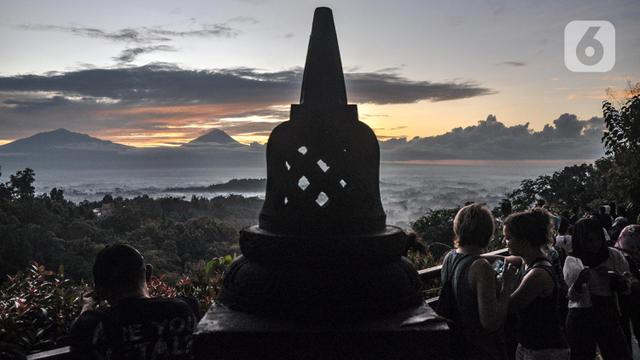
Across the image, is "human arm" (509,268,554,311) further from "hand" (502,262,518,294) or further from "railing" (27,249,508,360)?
"railing" (27,249,508,360)

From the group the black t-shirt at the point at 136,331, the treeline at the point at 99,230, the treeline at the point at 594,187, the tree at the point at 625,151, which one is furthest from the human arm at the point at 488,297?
the tree at the point at 625,151

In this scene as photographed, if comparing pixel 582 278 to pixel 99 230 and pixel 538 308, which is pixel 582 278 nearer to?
pixel 538 308

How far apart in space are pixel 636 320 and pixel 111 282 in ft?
21.0

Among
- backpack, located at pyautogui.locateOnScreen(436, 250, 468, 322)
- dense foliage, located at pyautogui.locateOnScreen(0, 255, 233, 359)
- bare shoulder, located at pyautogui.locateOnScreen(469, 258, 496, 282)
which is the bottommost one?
dense foliage, located at pyautogui.locateOnScreen(0, 255, 233, 359)

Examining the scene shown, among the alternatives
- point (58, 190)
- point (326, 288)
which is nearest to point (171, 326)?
point (326, 288)

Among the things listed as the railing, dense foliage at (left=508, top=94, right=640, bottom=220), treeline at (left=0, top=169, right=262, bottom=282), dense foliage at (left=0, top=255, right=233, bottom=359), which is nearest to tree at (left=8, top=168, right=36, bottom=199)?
treeline at (left=0, top=169, right=262, bottom=282)

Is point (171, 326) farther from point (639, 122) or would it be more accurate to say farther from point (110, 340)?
point (639, 122)

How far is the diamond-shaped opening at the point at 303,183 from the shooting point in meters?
2.86

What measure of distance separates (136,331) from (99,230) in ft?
34.9

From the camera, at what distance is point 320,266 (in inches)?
109

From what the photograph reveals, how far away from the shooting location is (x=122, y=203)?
15.3 metres

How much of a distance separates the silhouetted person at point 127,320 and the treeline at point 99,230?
5.92 metres

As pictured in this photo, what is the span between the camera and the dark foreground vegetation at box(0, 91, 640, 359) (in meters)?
6.30

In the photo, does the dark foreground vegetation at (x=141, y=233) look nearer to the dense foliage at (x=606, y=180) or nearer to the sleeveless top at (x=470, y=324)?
the dense foliage at (x=606, y=180)
